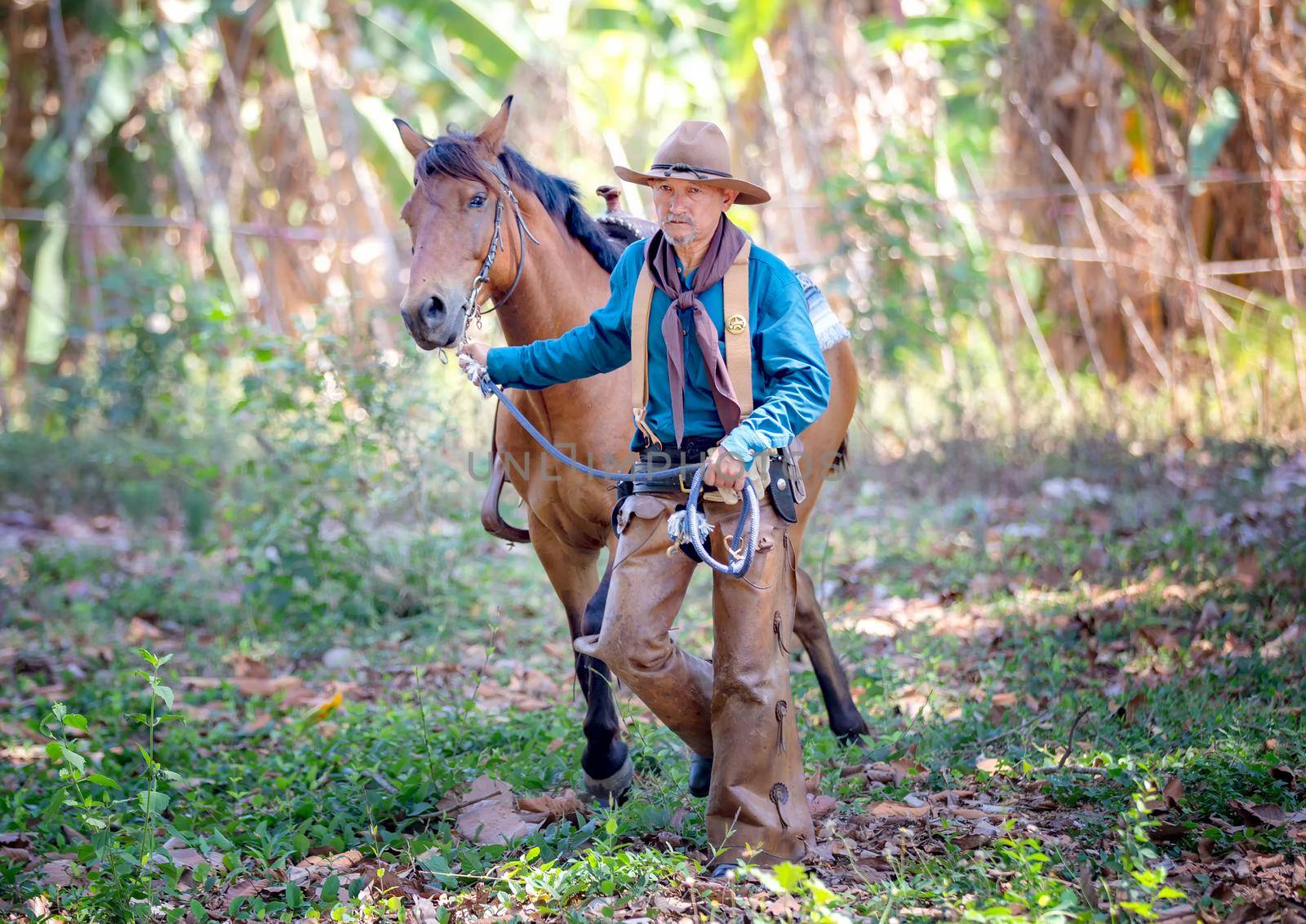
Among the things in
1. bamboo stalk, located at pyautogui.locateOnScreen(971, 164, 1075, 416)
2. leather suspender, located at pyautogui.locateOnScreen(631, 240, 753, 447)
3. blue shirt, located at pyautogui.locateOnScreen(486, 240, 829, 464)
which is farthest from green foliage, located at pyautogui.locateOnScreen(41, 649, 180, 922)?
bamboo stalk, located at pyautogui.locateOnScreen(971, 164, 1075, 416)

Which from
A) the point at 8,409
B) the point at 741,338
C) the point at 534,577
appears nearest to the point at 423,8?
the point at 8,409

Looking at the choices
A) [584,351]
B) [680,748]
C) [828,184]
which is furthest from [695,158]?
[828,184]

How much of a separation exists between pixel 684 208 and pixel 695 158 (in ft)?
0.48

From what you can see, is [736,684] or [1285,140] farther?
[1285,140]

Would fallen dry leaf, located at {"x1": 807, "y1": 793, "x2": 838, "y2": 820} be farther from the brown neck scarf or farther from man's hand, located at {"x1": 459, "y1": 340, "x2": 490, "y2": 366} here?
man's hand, located at {"x1": 459, "y1": 340, "x2": 490, "y2": 366}

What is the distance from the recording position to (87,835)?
148 inches

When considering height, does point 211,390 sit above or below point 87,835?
above

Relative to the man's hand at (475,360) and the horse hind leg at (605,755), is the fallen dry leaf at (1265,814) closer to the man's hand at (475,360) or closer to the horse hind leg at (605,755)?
the horse hind leg at (605,755)

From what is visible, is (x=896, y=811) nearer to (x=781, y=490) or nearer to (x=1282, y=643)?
(x=781, y=490)

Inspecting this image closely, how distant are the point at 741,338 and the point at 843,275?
6.21 m

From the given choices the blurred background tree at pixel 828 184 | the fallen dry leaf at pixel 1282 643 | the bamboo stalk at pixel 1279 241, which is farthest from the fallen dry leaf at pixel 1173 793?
the bamboo stalk at pixel 1279 241

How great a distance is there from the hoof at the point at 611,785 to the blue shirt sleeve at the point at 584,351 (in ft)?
4.63

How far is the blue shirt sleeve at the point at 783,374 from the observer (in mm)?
3074

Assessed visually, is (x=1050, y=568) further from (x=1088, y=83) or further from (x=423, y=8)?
(x=423, y=8)
